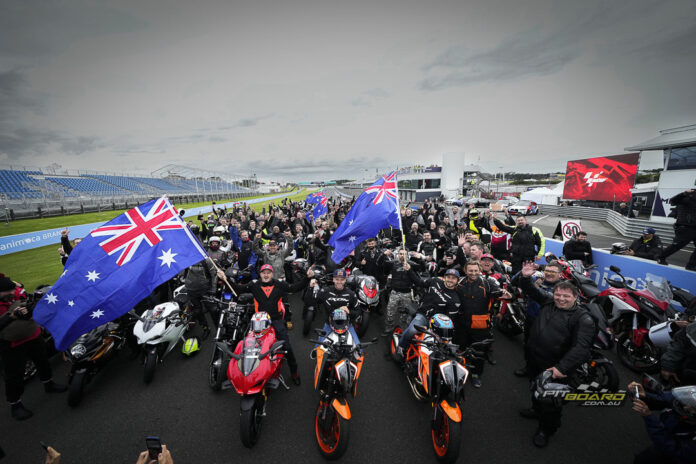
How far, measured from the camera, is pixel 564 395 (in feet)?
9.05

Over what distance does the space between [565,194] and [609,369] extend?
34.4 m

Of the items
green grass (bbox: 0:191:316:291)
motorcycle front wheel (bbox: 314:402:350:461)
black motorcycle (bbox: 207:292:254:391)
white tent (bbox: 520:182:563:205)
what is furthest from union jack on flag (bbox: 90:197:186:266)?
white tent (bbox: 520:182:563:205)

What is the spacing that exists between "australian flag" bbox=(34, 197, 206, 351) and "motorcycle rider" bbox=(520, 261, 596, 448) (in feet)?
17.7

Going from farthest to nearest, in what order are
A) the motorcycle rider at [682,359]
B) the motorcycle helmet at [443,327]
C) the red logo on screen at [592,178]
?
the red logo on screen at [592,178] → the motorcycle helmet at [443,327] → the motorcycle rider at [682,359]

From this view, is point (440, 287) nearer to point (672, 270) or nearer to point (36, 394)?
point (672, 270)

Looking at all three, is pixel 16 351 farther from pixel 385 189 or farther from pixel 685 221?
pixel 685 221

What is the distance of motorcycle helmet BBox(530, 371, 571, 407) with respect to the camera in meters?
2.80

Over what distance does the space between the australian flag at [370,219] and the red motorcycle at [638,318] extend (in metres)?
4.38

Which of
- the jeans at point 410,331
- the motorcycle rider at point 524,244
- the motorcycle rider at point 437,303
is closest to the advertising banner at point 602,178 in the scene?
the motorcycle rider at point 524,244

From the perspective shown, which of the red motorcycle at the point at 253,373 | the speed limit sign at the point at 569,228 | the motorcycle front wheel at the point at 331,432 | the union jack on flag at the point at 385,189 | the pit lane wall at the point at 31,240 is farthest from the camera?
the pit lane wall at the point at 31,240

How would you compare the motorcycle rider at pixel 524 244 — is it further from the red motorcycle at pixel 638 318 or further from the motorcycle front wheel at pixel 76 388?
the motorcycle front wheel at pixel 76 388

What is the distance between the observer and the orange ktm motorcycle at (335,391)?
2965mm

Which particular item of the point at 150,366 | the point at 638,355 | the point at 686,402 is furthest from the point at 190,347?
the point at 638,355

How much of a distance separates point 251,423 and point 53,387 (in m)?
3.87
